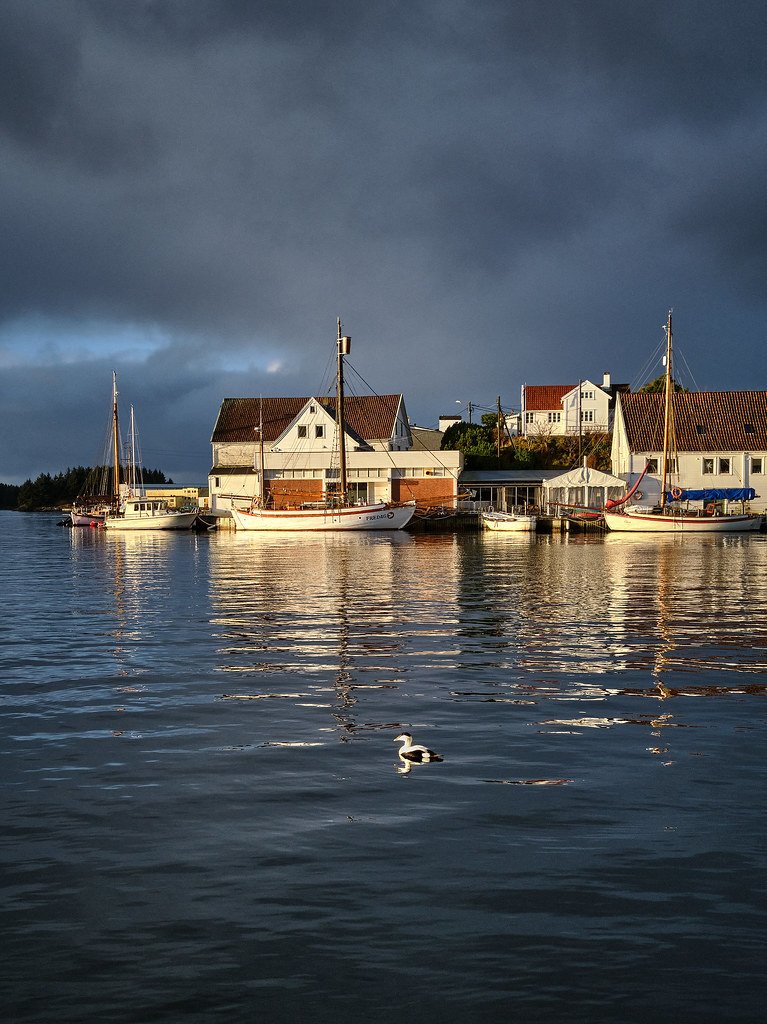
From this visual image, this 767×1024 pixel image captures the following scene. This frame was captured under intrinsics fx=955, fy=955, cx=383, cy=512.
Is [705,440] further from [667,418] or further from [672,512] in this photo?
[672,512]

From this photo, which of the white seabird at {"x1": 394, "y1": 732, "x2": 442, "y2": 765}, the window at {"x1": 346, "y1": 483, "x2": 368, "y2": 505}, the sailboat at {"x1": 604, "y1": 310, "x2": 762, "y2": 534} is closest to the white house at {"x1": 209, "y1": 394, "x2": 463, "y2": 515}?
the window at {"x1": 346, "y1": 483, "x2": 368, "y2": 505}

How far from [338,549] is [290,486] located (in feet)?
102

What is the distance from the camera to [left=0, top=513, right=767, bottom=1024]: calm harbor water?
18.8ft

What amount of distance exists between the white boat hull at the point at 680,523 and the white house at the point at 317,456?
16802 millimetres

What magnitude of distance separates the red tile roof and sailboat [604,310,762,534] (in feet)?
156

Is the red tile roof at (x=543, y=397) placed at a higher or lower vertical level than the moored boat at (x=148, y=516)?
higher

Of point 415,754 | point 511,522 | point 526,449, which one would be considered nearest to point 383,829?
point 415,754

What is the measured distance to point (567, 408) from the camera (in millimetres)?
120500

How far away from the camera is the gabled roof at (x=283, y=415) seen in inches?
3595

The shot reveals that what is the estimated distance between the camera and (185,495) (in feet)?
339

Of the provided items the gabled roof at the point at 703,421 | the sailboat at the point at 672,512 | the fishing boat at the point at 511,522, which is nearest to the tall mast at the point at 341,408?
the fishing boat at the point at 511,522

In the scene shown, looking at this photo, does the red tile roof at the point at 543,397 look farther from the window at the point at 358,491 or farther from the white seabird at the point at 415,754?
the white seabird at the point at 415,754

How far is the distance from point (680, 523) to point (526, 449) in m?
38.1

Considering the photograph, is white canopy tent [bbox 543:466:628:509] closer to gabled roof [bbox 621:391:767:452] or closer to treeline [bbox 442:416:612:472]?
gabled roof [bbox 621:391:767:452]
